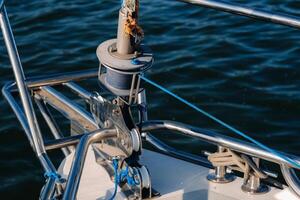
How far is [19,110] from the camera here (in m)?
2.93

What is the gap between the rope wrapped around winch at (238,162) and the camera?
8.38ft

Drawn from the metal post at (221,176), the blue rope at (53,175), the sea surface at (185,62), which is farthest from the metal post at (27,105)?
the sea surface at (185,62)

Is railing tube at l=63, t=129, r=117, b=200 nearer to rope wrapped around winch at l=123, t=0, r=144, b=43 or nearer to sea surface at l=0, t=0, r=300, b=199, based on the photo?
rope wrapped around winch at l=123, t=0, r=144, b=43

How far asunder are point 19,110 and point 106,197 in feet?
1.96

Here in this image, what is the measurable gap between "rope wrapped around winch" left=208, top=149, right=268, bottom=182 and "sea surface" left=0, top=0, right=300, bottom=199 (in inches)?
74.8

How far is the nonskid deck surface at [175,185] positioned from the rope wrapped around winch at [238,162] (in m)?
0.08

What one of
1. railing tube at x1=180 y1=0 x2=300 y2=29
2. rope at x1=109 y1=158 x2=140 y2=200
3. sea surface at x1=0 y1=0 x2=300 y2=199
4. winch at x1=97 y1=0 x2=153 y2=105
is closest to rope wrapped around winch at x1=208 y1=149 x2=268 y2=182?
rope at x1=109 y1=158 x2=140 y2=200

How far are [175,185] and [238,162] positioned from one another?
271mm

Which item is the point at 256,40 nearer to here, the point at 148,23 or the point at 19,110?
the point at 148,23

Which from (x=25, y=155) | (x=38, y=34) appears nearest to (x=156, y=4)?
(x=38, y=34)

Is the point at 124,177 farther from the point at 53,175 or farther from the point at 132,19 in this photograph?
the point at 132,19

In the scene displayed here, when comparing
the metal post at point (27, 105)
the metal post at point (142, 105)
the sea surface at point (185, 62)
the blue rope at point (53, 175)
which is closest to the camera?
the metal post at point (142, 105)

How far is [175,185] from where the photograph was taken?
2.67 metres

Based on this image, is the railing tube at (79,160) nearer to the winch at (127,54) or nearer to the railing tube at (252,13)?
the winch at (127,54)
